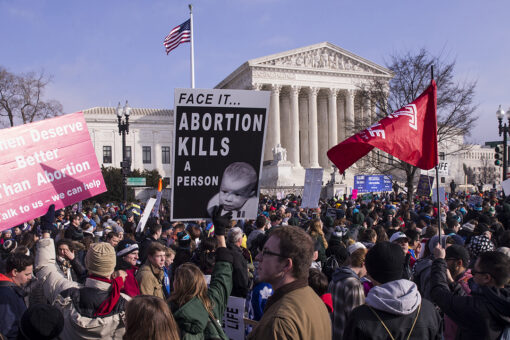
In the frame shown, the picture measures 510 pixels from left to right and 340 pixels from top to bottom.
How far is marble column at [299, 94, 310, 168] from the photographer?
62.0 metres

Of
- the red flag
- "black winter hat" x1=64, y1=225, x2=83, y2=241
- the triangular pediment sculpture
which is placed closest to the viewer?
the red flag

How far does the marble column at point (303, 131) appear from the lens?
62031mm

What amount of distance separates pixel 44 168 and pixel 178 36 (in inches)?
559

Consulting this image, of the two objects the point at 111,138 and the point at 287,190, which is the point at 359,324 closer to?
the point at 287,190

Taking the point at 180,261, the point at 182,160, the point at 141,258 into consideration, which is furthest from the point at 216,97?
the point at 141,258

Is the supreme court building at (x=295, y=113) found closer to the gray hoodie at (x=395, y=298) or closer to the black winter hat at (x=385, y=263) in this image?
the black winter hat at (x=385, y=263)

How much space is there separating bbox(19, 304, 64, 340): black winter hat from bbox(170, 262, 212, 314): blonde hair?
85cm

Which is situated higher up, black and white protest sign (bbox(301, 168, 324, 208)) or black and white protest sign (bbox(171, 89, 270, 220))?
black and white protest sign (bbox(171, 89, 270, 220))

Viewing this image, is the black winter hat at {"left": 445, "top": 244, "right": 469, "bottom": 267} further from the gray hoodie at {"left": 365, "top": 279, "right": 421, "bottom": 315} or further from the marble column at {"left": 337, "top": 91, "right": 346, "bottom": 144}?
the marble column at {"left": 337, "top": 91, "right": 346, "bottom": 144}

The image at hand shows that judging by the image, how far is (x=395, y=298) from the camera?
2842mm

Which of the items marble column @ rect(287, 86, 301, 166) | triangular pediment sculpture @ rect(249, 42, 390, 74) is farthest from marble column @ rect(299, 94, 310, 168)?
triangular pediment sculpture @ rect(249, 42, 390, 74)

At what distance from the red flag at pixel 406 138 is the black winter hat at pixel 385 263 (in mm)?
2984

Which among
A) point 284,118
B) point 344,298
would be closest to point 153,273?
point 344,298

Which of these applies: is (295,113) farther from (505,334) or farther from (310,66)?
(505,334)
